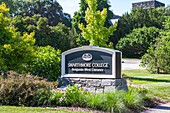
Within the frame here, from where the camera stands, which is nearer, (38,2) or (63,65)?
(63,65)

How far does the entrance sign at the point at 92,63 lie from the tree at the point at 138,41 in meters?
35.6

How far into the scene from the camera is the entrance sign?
29.3 feet

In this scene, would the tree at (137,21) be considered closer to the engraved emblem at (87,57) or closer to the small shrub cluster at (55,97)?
the engraved emblem at (87,57)

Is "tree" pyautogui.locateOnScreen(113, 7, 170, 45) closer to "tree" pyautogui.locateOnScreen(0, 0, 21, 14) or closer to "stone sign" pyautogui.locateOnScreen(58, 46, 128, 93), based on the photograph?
"tree" pyautogui.locateOnScreen(0, 0, 21, 14)

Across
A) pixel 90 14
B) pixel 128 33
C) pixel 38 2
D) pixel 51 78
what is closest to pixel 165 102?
pixel 51 78

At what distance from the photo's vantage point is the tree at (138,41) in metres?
43.8

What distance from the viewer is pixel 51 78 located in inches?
442

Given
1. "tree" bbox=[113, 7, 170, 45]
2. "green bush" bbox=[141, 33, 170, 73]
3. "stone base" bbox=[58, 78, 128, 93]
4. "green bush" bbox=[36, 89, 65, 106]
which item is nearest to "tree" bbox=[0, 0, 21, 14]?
"tree" bbox=[113, 7, 170, 45]

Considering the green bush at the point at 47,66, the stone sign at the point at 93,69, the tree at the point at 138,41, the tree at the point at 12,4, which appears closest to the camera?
the stone sign at the point at 93,69

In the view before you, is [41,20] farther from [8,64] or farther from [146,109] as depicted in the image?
[146,109]

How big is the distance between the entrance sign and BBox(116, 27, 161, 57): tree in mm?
35645

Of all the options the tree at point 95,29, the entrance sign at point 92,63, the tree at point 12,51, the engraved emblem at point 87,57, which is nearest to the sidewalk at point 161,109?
the entrance sign at point 92,63

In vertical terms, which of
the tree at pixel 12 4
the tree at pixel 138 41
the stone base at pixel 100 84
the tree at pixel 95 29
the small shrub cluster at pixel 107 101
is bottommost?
the small shrub cluster at pixel 107 101

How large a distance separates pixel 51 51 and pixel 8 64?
8.44 ft
